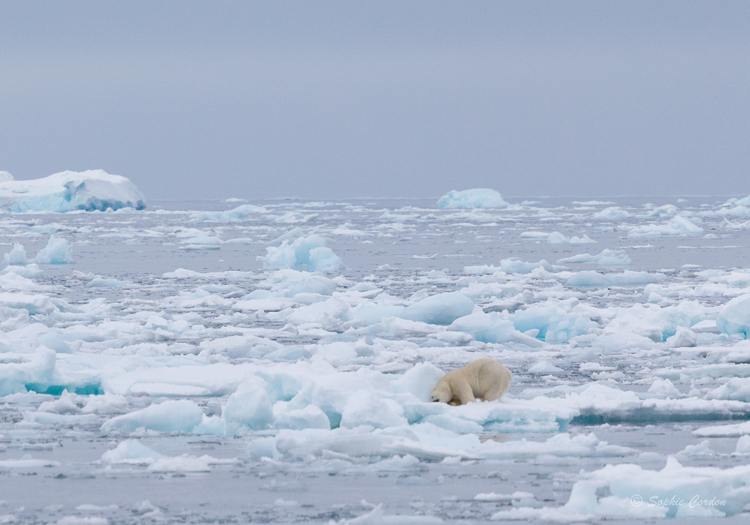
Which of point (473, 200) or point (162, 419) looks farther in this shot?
point (473, 200)

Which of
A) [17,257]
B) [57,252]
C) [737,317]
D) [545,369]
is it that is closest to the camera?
[545,369]

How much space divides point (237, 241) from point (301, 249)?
28.5 ft

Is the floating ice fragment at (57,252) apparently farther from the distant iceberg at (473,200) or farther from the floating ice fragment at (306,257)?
the distant iceberg at (473,200)

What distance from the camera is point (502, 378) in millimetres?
5805

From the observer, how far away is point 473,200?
59.4 m

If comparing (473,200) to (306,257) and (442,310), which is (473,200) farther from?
(442,310)

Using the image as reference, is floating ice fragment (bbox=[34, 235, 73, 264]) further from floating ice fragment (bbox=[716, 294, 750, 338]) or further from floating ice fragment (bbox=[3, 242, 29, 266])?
floating ice fragment (bbox=[716, 294, 750, 338])

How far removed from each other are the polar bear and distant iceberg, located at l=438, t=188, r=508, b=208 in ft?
173

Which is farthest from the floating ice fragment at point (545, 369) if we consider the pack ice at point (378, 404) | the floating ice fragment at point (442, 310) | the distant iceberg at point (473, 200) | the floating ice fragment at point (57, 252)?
the distant iceberg at point (473, 200)

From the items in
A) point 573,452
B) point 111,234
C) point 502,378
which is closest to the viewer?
point 573,452

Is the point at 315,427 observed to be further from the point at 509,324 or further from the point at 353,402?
the point at 509,324

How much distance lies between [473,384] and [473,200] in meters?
53.9

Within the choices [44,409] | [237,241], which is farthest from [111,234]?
[44,409]

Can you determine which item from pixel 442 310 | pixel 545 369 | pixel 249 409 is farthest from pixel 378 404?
pixel 442 310
